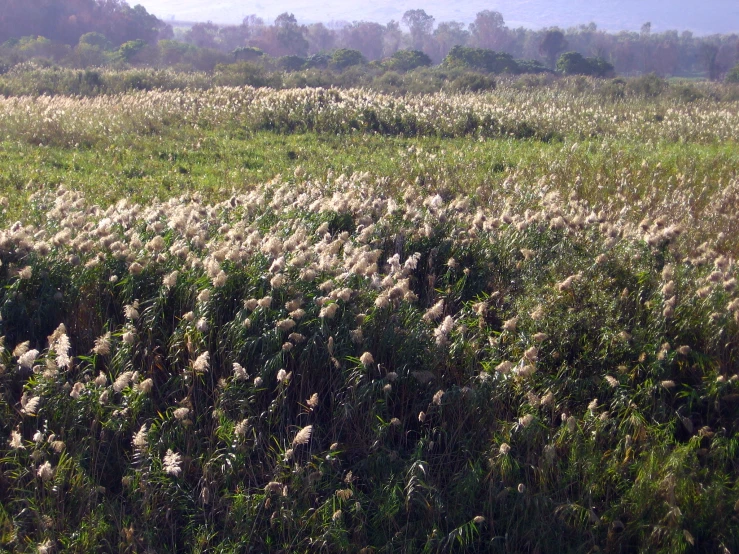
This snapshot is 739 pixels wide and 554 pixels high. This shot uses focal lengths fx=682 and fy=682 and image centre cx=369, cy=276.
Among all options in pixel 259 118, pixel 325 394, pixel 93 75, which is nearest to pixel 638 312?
pixel 325 394

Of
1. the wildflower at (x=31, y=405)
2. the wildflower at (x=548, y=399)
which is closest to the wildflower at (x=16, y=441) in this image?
the wildflower at (x=31, y=405)

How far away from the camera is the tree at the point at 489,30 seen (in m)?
64.0

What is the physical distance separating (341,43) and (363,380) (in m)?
64.7

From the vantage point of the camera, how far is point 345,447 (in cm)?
384

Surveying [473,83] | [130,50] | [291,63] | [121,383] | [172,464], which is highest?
[130,50]

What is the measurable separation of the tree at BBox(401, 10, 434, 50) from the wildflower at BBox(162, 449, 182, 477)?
69.5 metres

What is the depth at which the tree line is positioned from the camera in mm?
37156

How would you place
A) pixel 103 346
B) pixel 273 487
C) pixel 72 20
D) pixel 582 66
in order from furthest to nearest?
pixel 72 20 → pixel 582 66 → pixel 103 346 → pixel 273 487

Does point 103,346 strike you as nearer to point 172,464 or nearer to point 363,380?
point 172,464

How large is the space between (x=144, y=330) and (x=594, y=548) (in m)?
2.96

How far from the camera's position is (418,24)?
70.1 m

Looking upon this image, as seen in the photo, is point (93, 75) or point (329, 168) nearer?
point (329, 168)

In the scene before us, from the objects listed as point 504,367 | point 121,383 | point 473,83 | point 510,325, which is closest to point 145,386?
point 121,383

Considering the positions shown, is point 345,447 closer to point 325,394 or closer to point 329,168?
point 325,394
